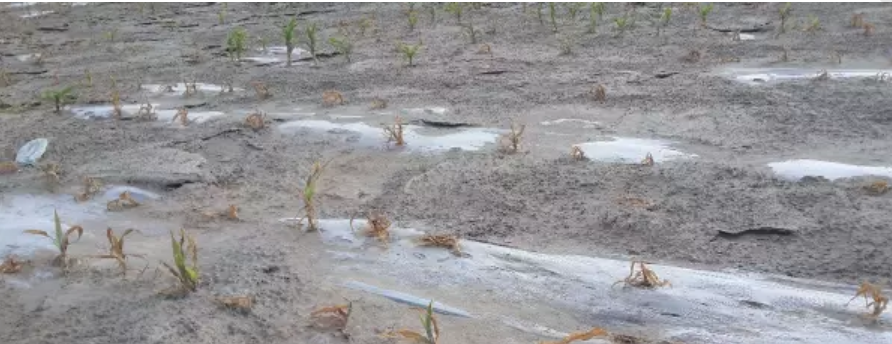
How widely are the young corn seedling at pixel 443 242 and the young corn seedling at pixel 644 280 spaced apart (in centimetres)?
51

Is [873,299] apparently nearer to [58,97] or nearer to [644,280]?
[644,280]

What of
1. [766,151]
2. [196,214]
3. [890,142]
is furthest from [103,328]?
[890,142]

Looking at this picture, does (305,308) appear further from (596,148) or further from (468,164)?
(596,148)

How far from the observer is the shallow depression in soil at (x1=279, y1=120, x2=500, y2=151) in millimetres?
3434

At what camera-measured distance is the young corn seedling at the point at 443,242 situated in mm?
2475

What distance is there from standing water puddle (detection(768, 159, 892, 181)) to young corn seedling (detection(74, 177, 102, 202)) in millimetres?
2552

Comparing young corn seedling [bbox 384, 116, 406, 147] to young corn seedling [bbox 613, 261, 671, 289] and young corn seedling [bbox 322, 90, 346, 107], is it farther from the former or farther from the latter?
young corn seedling [bbox 613, 261, 671, 289]

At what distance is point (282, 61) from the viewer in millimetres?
5379

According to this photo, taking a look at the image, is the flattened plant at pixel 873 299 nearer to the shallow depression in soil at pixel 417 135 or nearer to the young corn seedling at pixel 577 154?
the young corn seedling at pixel 577 154

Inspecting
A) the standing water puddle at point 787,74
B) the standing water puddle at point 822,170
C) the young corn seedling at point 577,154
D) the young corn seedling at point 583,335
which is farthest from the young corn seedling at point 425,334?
the standing water puddle at point 787,74

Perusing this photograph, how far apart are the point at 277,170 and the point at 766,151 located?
1967 mm

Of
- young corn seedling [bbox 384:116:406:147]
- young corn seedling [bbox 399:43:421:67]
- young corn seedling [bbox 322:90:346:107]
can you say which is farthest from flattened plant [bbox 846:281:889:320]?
young corn seedling [bbox 399:43:421:67]

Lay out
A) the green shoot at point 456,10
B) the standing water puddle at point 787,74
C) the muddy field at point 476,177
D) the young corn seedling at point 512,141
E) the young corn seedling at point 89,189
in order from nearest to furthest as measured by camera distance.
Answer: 1. the muddy field at point 476,177
2. the young corn seedling at point 89,189
3. the young corn seedling at point 512,141
4. the standing water puddle at point 787,74
5. the green shoot at point 456,10

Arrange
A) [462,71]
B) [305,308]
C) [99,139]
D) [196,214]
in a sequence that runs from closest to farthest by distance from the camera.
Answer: [305,308] → [196,214] → [99,139] → [462,71]
